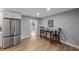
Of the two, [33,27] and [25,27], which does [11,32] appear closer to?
[25,27]

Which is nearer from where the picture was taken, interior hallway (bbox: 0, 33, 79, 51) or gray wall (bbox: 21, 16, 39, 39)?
interior hallway (bbox: 0, 33, 79, 51)

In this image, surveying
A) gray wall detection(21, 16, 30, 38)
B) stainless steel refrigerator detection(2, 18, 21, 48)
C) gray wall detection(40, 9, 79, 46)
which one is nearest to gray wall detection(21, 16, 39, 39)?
gray wall detection(21, 16, 30, 38)

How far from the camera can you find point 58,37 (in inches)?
96.4

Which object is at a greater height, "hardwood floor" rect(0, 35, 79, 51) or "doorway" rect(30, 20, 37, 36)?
"doorway" rect(30, 20, 37, 36)

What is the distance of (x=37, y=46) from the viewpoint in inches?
87.1

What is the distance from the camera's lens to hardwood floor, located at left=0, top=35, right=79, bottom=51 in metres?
2.12

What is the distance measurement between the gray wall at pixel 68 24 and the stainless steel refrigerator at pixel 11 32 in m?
0.74

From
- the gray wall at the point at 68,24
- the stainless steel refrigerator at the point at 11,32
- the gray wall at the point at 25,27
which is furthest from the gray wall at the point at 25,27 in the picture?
the gray wall at the point at 68,24

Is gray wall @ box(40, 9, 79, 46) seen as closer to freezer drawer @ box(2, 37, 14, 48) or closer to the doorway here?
the doorway

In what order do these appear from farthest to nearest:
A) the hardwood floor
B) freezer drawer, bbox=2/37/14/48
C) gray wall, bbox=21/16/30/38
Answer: freezer drawer, bbox=2/37/14/48 < gray wall, bbox=21/16/30/38 < the hardwood floor

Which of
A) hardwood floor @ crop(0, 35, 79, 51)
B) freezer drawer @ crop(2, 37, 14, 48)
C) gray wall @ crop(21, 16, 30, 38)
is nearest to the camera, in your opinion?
hardwood floor @ crop(0, 35, 79, 51)

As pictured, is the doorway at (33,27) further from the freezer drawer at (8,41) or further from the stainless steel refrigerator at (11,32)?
the freezer drawer at (8,41)

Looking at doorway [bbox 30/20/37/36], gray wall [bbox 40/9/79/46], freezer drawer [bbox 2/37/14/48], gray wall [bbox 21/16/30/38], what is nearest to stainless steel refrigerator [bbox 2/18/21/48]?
freezer drawer [bbox 2/37/14/48]
